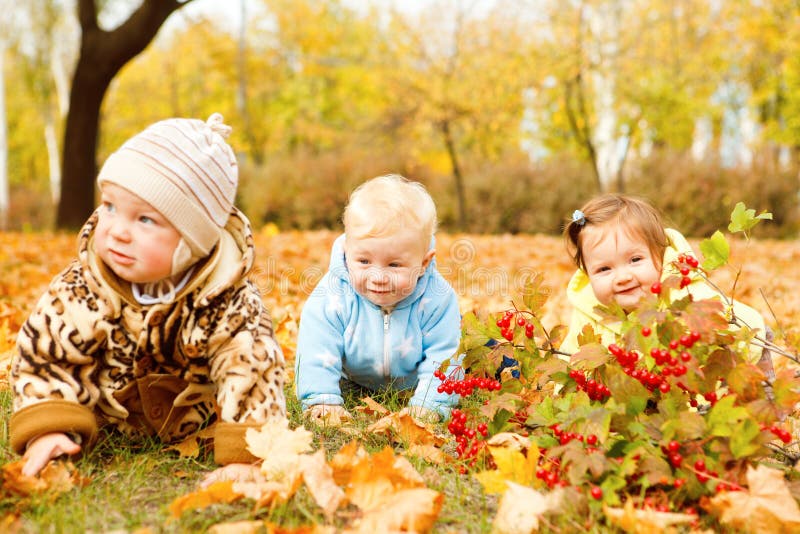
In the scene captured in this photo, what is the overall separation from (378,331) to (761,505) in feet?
5.15

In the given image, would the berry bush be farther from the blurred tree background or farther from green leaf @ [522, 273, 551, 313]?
the blurred tree background

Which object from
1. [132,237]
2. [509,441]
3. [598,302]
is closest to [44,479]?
[132,237]

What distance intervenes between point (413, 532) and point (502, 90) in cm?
1469

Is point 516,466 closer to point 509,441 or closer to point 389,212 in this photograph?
point 509,441

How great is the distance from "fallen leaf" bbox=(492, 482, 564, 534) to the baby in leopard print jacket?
2.46ft

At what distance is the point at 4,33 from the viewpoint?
102 ft

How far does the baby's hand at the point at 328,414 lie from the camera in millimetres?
2492

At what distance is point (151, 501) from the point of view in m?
1.80

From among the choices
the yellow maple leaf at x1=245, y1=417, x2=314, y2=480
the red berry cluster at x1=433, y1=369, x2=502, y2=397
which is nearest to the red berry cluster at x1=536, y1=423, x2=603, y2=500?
the red berry cluster at x1=433, y1=369, x2=502, y2=397

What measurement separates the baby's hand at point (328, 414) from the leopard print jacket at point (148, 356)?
410 mm

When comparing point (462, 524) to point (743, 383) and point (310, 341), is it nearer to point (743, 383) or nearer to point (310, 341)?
point (743, 383)

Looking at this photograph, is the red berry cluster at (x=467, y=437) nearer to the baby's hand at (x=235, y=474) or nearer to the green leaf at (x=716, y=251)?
the baby's hand at (x=235, y=474)

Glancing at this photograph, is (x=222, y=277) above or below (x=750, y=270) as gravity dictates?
above

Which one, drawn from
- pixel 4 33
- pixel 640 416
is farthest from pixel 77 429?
pixel 4 33
